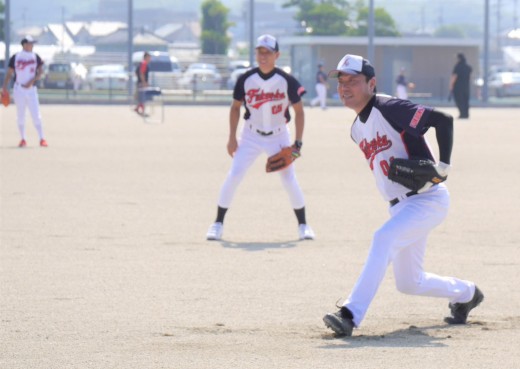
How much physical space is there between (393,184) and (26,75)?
1615 centimetres

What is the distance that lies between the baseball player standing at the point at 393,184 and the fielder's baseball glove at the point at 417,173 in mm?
23

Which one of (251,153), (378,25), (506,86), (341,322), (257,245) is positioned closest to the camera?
(341,322)

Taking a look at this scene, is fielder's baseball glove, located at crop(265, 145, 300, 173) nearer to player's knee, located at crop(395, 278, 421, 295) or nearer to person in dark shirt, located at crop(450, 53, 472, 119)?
player's knee, located at crop(395, 278, 421, 295)

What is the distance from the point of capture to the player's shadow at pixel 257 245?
1131 cm

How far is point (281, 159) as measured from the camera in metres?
11.8

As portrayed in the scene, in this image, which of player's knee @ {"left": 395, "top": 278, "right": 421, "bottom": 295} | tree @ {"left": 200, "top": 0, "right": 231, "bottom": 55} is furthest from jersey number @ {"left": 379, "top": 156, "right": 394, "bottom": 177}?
tree @ {"left": 200, "top": 0, "right": 231, "bottom": 55}

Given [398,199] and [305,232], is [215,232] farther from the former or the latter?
[398,199]

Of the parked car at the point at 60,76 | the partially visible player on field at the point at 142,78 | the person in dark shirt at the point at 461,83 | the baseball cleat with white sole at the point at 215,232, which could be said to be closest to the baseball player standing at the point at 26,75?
the baseball cleat with white sole at the point at 215,232

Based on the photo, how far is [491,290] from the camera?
9125 mm

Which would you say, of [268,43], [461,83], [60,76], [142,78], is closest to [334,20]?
[60,76]

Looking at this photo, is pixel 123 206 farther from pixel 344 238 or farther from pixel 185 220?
pixel 344 238

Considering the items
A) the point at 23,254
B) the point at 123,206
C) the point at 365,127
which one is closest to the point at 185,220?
the point at 123,206

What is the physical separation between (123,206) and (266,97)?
324 centimetres

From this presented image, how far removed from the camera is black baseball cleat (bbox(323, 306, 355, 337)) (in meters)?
7.16
